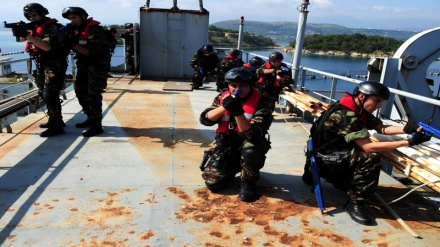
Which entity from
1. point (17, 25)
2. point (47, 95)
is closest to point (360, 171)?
point (47, 95)

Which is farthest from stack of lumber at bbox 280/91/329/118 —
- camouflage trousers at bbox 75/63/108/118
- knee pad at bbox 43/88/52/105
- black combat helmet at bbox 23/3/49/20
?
black combat helmet at bbox 23/3/49/20

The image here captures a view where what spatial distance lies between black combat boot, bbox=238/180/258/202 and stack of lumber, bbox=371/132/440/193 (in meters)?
1.36

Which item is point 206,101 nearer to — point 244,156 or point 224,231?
point 244,156

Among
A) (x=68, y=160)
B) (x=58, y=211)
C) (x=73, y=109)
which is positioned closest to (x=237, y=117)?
(x=58, y=211)

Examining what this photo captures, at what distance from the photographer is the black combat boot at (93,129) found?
4578mm

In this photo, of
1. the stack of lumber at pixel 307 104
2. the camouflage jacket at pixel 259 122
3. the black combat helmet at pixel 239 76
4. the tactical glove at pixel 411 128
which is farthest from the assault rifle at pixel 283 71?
the tactical glove at pixel 411 128

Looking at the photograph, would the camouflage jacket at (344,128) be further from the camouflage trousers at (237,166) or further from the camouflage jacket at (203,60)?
the camouflage jacket at (203,60)

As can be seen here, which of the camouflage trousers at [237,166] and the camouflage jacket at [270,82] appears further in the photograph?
the camouflage jacket at [270,82]

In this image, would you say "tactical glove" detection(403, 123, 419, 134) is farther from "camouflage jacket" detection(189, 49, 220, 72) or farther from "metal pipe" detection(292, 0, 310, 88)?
"camouflage jacket" detection(189, 49, 220, 72)

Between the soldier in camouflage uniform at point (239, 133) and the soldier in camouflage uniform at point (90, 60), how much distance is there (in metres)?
2.15

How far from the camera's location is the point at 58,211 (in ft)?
8.84

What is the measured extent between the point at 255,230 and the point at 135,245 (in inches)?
35.7

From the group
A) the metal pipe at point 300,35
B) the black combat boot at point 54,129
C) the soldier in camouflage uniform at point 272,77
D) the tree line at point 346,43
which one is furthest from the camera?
the tree line at point 346,43

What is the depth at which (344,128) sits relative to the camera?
2725 mm
